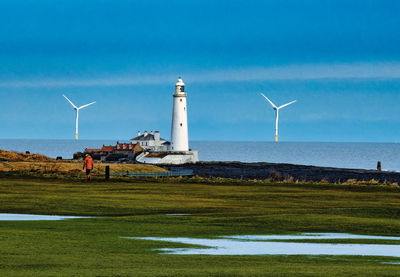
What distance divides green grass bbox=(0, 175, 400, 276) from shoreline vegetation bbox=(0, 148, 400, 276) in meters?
0.02

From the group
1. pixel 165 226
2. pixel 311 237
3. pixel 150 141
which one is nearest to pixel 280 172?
pixel 150 141

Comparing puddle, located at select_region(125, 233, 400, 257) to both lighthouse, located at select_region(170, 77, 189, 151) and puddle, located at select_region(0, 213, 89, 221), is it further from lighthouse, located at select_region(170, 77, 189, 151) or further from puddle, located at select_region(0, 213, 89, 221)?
lighthouse, located at select_region(170, 77, 189, 151)

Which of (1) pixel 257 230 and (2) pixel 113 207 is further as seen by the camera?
(2) pixel 113 207

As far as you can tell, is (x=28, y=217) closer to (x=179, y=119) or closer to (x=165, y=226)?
(x=165, y=226)

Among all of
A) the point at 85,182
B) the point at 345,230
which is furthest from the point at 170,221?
the point at 85,182

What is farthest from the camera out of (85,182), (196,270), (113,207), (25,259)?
(85,182)

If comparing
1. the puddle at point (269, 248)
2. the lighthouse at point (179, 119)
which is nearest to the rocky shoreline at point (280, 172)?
the lighthouse at point (179, 119)

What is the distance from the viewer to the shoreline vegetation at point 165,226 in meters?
14.9

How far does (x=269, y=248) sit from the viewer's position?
18.8 metres

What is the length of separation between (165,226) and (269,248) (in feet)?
19.4

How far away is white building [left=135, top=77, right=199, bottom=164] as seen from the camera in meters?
108

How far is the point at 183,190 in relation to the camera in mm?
44906

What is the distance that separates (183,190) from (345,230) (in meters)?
21.5

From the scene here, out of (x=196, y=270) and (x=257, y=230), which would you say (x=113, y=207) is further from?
(x=196, y=270)
